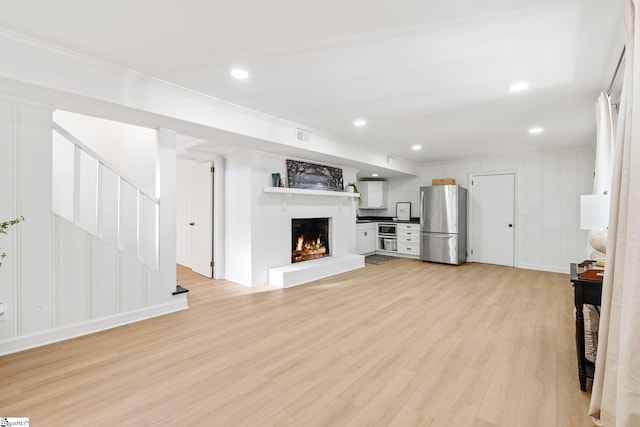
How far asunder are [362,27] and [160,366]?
9.33 feet

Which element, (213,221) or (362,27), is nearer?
(362,27)

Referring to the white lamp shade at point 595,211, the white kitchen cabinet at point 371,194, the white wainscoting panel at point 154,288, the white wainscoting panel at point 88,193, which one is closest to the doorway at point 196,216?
the white wainscoting panel at point 88,193

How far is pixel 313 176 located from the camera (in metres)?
5.11

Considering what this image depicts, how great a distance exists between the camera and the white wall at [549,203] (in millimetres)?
5281

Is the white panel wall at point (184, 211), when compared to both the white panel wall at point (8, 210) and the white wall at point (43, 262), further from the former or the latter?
the white panel wall at point (8, 210)

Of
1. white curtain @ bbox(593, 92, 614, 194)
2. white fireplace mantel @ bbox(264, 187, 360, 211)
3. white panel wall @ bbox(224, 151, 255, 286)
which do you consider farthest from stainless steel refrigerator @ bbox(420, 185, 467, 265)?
white panel wall @ bbox(224, 151, 255, 286)

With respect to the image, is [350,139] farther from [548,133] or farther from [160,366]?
[160,366]

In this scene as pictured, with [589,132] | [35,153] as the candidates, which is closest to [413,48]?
[35,153]

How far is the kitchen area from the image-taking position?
600 centimetres

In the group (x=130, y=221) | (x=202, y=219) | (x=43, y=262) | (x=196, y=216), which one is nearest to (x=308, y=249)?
(x=202, y=219)

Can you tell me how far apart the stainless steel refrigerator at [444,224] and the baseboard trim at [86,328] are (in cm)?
497

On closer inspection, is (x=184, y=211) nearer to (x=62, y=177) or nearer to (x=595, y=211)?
(x=62, y=177)

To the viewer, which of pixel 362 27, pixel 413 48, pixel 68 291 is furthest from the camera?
pixel 68 291

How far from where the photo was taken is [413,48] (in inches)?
83.5
